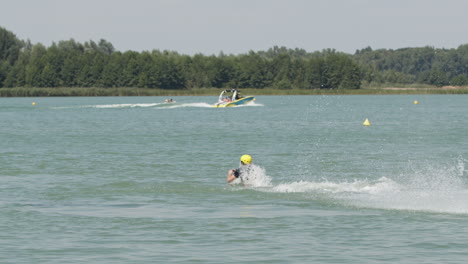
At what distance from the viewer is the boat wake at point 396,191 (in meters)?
21.5

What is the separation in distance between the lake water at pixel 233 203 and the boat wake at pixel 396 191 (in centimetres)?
5

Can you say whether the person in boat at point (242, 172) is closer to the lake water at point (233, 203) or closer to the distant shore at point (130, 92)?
the lake water at point (233, 203)

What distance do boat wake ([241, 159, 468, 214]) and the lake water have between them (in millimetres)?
55

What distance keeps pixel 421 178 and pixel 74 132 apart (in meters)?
35.3

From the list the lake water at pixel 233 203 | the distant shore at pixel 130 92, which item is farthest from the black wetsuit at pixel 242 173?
the distant shore at pixel 130 92

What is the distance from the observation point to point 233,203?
22.4m

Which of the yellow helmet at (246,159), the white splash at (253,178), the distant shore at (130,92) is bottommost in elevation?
the distant shore at (130,92)

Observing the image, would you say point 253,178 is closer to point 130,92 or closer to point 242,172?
point 242,172

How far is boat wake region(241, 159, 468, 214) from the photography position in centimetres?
2145

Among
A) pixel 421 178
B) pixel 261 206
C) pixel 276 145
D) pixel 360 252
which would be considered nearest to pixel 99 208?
pixel 261 206

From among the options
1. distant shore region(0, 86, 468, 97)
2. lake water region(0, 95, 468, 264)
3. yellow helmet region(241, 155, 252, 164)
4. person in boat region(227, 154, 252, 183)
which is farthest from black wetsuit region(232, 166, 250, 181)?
→ distant shore region(0, 86, 468, 97)

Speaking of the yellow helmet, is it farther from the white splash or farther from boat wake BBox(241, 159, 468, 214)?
boat wake BBox(241, 159, 468, 214)

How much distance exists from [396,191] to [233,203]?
5.16 meters

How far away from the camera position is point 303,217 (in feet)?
65.3
